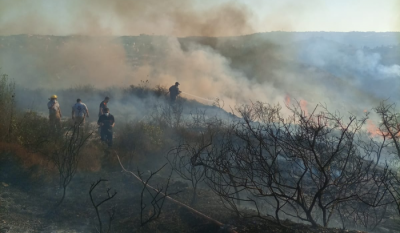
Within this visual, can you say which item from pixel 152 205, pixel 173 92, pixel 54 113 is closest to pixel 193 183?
pixel 152 205

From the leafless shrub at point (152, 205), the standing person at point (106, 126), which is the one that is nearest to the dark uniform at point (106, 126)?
the standing person at point (106, 126)

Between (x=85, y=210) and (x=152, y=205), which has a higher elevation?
(x=152, y=205)

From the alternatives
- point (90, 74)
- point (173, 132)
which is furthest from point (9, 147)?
point (90, 74)

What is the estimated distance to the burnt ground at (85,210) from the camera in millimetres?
4484

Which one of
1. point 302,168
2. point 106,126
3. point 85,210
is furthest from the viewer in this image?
point 106,126

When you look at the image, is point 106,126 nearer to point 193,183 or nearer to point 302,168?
point 193,183

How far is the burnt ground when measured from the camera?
4.48 meters

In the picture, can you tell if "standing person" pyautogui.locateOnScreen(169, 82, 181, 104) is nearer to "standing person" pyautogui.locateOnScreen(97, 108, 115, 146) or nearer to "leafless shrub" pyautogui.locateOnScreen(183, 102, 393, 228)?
"standing person" pyautogui.locateOnScreen(97, 108, 115, 146)

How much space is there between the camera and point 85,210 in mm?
5324

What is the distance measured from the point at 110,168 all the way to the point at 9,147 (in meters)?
2.29

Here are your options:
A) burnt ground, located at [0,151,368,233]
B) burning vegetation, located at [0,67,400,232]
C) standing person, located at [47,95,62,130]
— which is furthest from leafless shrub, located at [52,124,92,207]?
standing person, located at [47,95,62,130]

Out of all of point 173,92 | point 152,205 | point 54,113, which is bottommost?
point 152,205

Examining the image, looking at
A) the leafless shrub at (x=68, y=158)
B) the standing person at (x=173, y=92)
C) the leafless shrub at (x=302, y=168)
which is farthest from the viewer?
the standing person at (x=173, y=92)

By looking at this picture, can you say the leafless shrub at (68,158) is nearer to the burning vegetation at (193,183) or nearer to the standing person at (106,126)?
the burning vegetation at (193,183)
